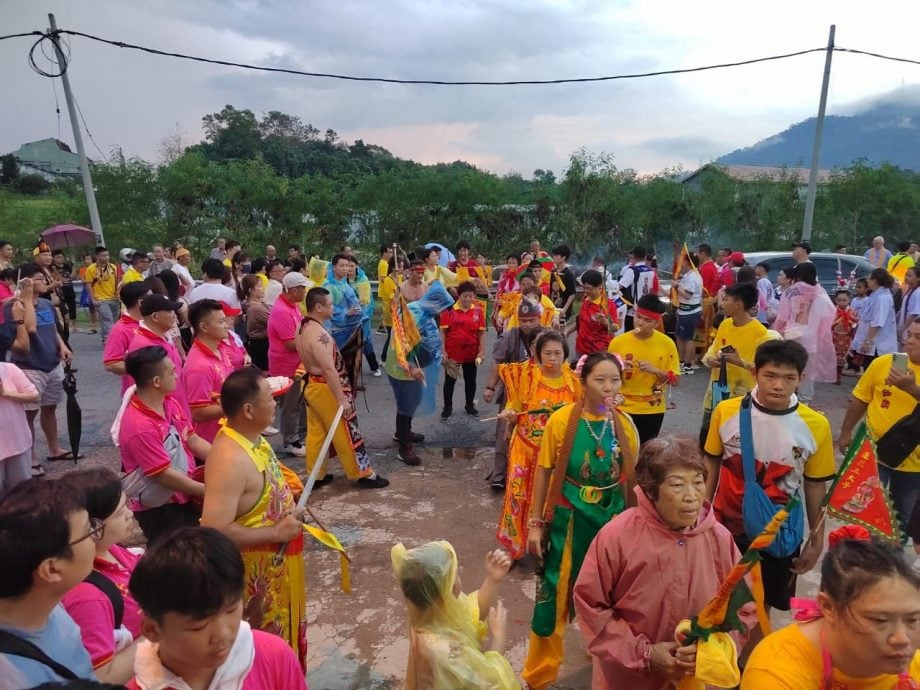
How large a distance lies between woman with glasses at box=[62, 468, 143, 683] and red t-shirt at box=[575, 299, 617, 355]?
5.70 meters

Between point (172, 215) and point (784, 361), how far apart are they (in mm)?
18987

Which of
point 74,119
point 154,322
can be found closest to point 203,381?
point 154,322

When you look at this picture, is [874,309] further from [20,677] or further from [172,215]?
[172,215]

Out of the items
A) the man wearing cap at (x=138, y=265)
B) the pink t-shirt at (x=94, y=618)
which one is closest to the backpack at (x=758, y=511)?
the pink t-shirt at (x=94, y=618)

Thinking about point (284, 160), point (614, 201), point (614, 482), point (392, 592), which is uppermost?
point (284, 160)

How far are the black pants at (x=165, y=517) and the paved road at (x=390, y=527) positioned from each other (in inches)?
41.1

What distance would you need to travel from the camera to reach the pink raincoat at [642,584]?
219 cm

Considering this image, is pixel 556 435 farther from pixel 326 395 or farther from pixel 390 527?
pixel 326 395

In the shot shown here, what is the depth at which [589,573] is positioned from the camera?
7.45 ft

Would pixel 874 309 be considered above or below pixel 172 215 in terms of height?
below

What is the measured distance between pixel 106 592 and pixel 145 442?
4.01 feet

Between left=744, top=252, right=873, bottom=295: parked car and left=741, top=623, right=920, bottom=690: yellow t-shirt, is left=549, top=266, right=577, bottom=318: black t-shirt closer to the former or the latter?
left=744, top=252, right=873, bottom=295: parked car

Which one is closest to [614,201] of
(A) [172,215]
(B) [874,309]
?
(B) [874,309]

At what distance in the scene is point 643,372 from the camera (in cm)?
463
